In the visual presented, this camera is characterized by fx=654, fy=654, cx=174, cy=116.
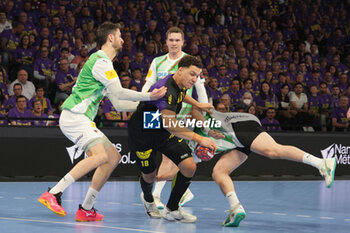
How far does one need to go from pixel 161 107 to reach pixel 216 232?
1.48 metres

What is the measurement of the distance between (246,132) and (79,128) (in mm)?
1925

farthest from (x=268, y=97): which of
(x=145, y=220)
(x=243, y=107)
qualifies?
(x=145, y=220)

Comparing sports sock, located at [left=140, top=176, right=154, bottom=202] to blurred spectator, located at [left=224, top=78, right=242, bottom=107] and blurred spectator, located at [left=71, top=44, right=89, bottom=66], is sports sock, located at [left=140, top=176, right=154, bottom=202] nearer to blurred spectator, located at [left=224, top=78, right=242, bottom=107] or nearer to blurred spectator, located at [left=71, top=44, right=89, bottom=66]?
blurred spectator, located at [left=71, top=44, right=89, bottom=66]

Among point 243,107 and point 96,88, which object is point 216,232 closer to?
point 96,88

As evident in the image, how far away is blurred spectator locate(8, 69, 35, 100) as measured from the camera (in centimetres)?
1342

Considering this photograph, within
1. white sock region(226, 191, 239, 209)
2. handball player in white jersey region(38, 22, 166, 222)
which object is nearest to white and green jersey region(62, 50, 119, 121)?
handball player in white jersey region(38, 22, 166, 222)

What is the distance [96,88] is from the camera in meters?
7.54

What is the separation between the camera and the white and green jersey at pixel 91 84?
739cm

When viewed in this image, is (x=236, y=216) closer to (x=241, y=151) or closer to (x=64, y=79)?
(x=241, y=151)

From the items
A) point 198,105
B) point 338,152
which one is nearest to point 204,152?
point 198,105

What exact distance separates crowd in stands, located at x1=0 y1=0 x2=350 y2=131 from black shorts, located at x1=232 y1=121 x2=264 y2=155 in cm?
582

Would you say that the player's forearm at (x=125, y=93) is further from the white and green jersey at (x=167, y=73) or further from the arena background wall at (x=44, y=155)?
the arena background wall at (x=44, y=155)

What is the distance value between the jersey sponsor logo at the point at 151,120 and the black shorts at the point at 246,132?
96cm

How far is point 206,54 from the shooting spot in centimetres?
1725
